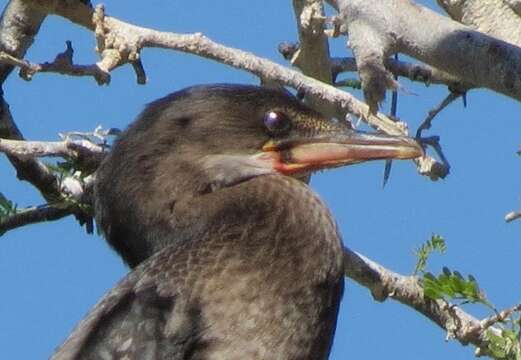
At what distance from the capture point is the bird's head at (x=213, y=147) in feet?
28.5

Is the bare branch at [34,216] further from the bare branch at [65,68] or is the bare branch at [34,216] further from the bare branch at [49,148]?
the bare branch at [65,68]

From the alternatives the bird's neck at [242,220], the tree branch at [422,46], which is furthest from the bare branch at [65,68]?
the tree branch at [422,46]

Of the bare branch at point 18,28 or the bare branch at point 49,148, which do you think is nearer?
the bare branch at point 49,148

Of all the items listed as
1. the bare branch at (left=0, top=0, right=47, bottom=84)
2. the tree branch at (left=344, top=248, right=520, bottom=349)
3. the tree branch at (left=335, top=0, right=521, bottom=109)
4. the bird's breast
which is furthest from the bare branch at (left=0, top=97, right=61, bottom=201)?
the tree branch at (left=335, top=0, right=521, bottom=109)

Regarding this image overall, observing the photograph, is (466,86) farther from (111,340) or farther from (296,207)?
(111,340)

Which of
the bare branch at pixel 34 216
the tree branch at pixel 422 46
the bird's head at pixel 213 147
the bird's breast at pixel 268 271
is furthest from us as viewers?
the bare branch at pixel 34 216

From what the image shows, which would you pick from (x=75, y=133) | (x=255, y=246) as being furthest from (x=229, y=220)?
(x=75, y=133)

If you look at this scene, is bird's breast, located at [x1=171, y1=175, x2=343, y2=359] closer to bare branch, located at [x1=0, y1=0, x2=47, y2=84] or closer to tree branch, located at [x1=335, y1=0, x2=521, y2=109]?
tree branch, located at [x1=335, y1=0, x2=521, y2=109]

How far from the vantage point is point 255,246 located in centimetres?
842

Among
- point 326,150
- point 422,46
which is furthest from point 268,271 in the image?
point 422,46

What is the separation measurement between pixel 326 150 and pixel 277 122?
18 centimetres

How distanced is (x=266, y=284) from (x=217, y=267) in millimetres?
152

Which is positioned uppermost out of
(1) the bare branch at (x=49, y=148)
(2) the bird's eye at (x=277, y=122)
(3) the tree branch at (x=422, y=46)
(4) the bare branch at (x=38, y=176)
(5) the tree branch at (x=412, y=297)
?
(3) the tree branch at (x=422, y=46)

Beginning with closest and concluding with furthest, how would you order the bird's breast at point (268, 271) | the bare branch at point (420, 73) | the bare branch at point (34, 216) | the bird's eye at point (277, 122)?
the bird's breast at point (268, 271), the bird's eye at point (277, 122), the bare branch at point (34, 216), the bare branch at point (420, 73)
